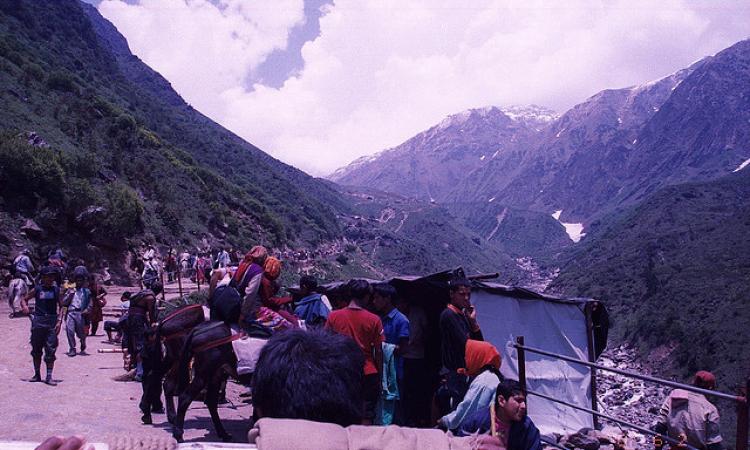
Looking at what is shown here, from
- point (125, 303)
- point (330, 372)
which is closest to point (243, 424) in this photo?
point (330, 372)

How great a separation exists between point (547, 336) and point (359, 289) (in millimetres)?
4546

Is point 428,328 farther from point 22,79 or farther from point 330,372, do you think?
point 22,79

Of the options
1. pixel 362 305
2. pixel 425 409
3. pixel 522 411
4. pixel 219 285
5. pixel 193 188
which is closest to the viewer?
pixel 522 411

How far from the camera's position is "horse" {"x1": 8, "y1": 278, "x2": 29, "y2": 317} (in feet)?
46.8

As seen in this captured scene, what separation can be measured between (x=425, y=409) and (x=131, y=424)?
11.9ft

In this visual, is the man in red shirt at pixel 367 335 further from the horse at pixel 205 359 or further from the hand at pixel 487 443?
the hand at pixel 487 443

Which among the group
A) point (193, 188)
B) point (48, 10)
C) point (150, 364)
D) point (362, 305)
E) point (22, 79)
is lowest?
point (150, 364)

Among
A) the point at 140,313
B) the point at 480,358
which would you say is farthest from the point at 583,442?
the point at 140,313

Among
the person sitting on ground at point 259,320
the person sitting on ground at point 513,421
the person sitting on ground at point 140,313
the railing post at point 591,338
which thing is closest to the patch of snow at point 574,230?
the railing post at point 591,338

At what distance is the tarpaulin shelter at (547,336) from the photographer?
337 inches

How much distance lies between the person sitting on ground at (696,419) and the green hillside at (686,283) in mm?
3217

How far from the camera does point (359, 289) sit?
18.1 ft

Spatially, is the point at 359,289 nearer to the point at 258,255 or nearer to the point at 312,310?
the point at 258,255

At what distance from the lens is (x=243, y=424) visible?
7551mm
